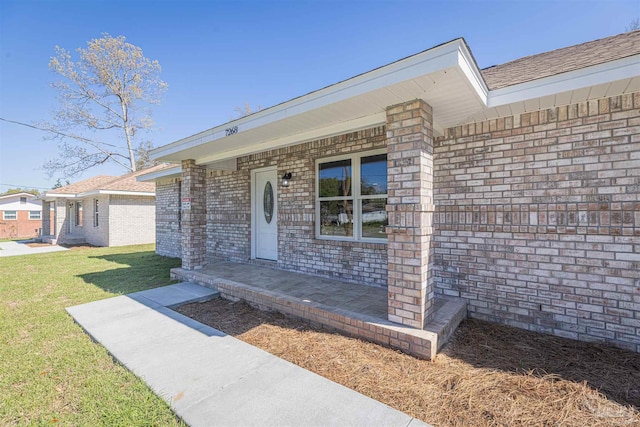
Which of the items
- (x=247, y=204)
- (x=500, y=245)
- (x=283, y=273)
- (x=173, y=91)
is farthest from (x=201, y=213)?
(x=173, y=91)

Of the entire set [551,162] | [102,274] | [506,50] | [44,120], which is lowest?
[102,274]

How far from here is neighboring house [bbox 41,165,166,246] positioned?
13.6 meters

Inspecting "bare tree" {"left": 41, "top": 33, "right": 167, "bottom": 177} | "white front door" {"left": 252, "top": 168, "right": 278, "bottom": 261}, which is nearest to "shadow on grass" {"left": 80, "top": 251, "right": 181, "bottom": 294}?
"white front door" {"left": 252, "top": 168, "right": 278, "bottom": 261}

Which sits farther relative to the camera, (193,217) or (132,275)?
(132,275)

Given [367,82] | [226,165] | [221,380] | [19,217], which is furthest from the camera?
[19,217]

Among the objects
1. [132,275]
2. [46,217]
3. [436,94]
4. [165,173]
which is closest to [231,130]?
[436,94]

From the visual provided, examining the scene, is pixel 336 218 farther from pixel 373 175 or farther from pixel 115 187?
pixel 115 187

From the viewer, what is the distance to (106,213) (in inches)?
541

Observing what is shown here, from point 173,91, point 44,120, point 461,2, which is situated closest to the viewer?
point 461,2

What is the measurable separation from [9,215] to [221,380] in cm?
3288

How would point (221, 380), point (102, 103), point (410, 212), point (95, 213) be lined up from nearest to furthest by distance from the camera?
point (221, 380) < point (410, 212) < point (95, 213) < point (102, 103)

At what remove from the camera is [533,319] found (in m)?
3.57

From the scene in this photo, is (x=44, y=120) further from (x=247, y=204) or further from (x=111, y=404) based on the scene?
(x=111, y=404)

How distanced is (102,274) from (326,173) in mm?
6204
